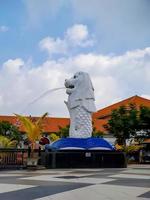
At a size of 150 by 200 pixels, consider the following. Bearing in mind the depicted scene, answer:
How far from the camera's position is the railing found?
2150 centimetres

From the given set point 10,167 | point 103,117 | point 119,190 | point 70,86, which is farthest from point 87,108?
point 103,117

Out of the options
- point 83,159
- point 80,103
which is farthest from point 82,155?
point 80,103

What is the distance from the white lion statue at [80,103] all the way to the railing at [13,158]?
12.1 feet

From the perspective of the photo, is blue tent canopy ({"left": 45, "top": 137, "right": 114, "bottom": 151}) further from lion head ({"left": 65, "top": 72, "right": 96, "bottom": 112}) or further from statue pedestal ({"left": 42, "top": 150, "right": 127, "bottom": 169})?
lion head ({"left": 65, "top": 72, "right": 96, "bottom": 112})

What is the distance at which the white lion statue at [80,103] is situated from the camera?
79.6 ft

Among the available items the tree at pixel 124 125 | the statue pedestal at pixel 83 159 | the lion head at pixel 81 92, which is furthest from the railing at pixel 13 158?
the tree at pixel 124 125

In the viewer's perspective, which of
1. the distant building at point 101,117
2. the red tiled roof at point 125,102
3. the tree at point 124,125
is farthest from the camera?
the red tiled roof at point 125,102

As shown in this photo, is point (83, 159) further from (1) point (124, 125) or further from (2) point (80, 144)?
(1) point (124, 125)

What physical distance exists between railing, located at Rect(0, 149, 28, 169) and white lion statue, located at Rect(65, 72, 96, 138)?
3697mm

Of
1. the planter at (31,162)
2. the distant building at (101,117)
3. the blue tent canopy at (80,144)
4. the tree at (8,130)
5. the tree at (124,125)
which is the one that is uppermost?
the distant building at (101,117)

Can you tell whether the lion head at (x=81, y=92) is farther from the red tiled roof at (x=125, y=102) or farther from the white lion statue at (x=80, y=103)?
the red tiled roof at (x=125, y=102)

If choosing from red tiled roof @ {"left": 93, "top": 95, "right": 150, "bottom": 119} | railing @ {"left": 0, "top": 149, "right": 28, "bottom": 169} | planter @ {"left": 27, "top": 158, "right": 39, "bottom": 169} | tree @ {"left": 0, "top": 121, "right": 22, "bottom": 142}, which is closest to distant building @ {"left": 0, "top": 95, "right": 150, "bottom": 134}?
red tiled roof @ {"left": 93, "top": 95, "right": 150, "bottom": 119}

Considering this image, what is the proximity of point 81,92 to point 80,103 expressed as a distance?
73 centimetres

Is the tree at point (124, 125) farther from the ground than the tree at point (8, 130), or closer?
closer
